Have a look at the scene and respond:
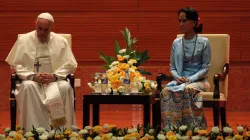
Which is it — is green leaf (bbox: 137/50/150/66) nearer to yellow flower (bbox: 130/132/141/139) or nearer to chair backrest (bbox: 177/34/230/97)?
chair backrest (bbox: 177/34/230/97)

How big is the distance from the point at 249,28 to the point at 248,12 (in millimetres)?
232

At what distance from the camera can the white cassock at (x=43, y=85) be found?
20.6ft

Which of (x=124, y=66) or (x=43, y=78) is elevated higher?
(x=124, y=66)

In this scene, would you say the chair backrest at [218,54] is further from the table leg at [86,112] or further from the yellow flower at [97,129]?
the yellow flower at [97,129]

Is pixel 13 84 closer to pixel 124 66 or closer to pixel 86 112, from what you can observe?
pixel 86 112

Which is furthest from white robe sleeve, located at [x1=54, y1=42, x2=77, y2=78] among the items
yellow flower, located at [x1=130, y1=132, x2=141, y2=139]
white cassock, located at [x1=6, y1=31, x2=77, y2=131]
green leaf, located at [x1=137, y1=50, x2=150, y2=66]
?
yellow flower, located at [x1=130, y1=132, x2=141, y2=139]

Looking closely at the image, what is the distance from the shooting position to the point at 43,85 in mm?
6488

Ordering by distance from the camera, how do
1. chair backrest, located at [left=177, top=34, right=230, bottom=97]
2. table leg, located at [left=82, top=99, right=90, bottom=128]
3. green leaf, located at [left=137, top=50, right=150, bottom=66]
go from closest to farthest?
table leg, located at [left=82, top=99, right=90, bottom=128], green leaf, located at [left=137, top=50, right=150, bottom=66], chair backrest, located at [left=177, top=34, right=230, bottom=97]

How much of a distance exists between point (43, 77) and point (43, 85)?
0.13 meters

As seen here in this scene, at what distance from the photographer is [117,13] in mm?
9414

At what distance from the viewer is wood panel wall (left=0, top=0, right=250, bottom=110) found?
30.6ft

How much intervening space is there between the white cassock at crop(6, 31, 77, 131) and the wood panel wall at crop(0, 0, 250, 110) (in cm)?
261

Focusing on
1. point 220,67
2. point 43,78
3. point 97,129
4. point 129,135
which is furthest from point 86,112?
point 129,135

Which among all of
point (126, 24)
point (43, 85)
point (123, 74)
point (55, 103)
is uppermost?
point (126, 24)
